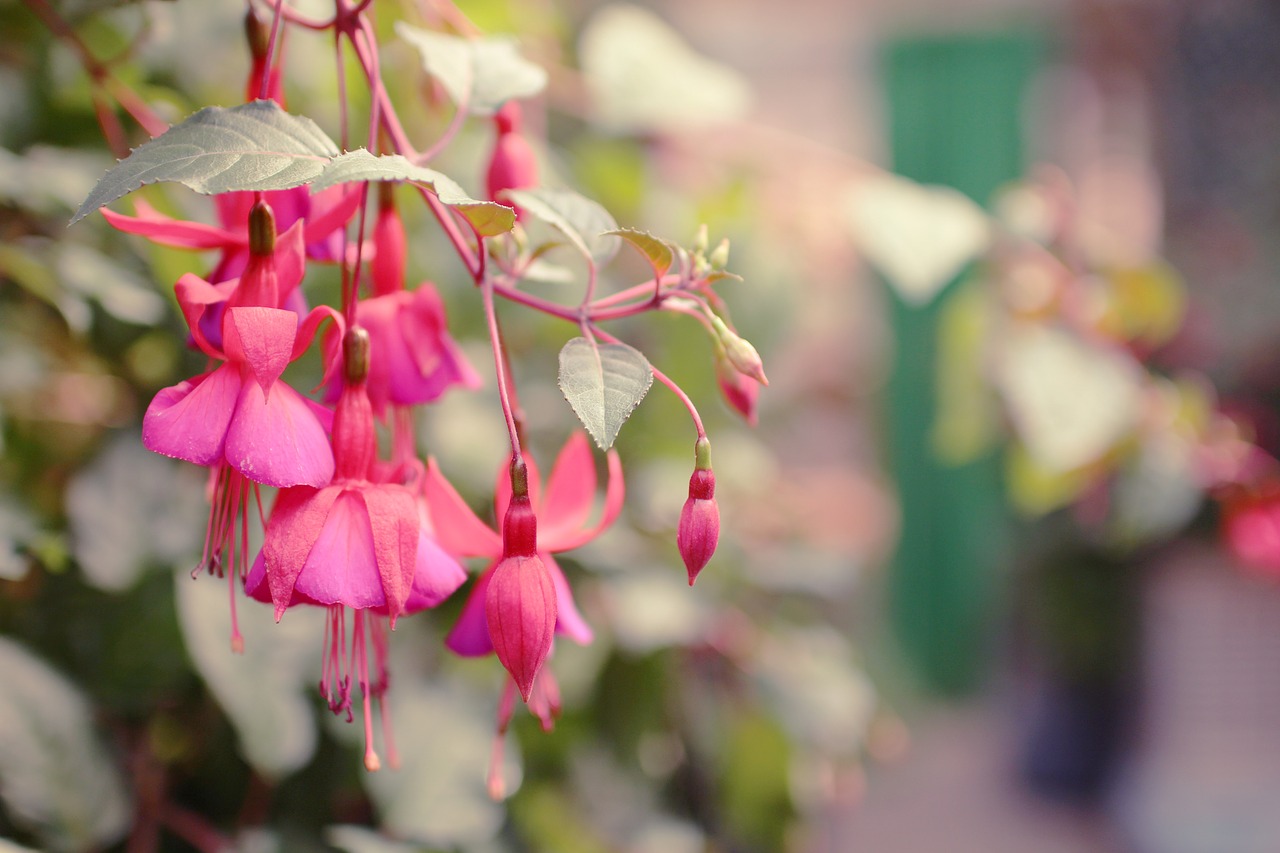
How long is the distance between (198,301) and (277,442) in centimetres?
4

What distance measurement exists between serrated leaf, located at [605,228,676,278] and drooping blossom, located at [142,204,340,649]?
0.09 meters

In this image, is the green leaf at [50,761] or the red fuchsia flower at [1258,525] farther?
the red fuchsia flower at [1258,525]

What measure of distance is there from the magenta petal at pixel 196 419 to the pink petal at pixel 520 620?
78mm

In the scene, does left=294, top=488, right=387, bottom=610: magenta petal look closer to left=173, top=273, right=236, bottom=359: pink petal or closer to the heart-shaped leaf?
left=173, top=273, right=236, bottom=359: pink petal

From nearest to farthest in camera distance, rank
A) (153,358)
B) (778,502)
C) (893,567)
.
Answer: (153,358), (778,502), (893,567)

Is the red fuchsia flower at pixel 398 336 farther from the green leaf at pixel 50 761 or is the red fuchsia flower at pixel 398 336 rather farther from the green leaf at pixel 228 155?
the green leaf at pixel 50 761

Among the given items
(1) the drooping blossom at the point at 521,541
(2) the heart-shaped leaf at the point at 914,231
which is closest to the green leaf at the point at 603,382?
(1) the drooping blossom at the point at 521,541

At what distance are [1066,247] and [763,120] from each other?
2733mm

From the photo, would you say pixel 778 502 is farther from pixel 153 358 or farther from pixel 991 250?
pixel 153 358

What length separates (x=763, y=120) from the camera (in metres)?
3.41

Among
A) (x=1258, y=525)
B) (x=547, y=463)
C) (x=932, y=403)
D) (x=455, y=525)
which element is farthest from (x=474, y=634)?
(x=932, y=403)

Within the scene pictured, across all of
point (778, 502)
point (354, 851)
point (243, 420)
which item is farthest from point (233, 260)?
point (778, 502)

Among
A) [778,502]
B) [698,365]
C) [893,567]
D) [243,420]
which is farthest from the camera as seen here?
[893,567]

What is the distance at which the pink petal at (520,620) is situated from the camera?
0.84 ft
